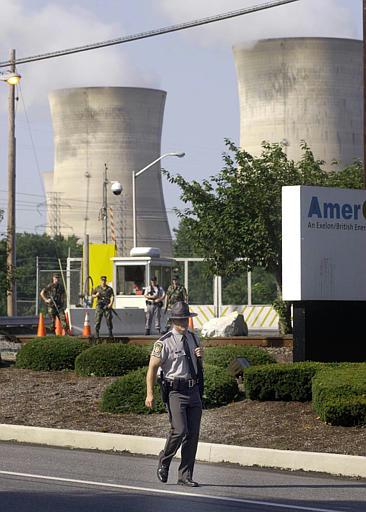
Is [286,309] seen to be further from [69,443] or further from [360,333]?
[69,443]

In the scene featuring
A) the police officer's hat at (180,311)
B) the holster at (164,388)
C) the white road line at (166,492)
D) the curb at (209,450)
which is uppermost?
the police officer's hat at (180,311)

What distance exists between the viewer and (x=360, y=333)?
1720 cm

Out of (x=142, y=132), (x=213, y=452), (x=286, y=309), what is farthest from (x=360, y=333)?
(x=142, y=132)

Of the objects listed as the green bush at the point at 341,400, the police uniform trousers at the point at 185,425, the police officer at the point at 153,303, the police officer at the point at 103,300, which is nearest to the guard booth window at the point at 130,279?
the police officer at the point at 153,303

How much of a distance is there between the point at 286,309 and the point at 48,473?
23.8 m

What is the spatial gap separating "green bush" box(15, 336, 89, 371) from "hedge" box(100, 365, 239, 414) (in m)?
4.53

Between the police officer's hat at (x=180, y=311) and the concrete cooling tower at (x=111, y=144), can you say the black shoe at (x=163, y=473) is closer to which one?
the police officer's hat at (x=180, y=311)

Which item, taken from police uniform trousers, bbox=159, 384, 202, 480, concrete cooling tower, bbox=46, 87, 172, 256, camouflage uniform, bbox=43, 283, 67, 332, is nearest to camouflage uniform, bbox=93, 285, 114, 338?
camouflage uniform, bbox=43, 283, 67, 332

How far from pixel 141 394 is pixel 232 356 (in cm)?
278

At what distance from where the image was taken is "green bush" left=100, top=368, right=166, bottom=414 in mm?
15133

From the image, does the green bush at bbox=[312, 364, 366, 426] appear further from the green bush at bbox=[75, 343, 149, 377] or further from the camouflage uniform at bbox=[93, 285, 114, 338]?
the camouflage uniform at bbox=[93, 285, 114, 338]

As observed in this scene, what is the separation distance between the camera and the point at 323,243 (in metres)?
17.0

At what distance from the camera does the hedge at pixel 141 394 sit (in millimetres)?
15180

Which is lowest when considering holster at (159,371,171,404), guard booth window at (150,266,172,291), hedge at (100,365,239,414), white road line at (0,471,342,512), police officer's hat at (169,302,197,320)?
white road line at (0,471,342,512)
